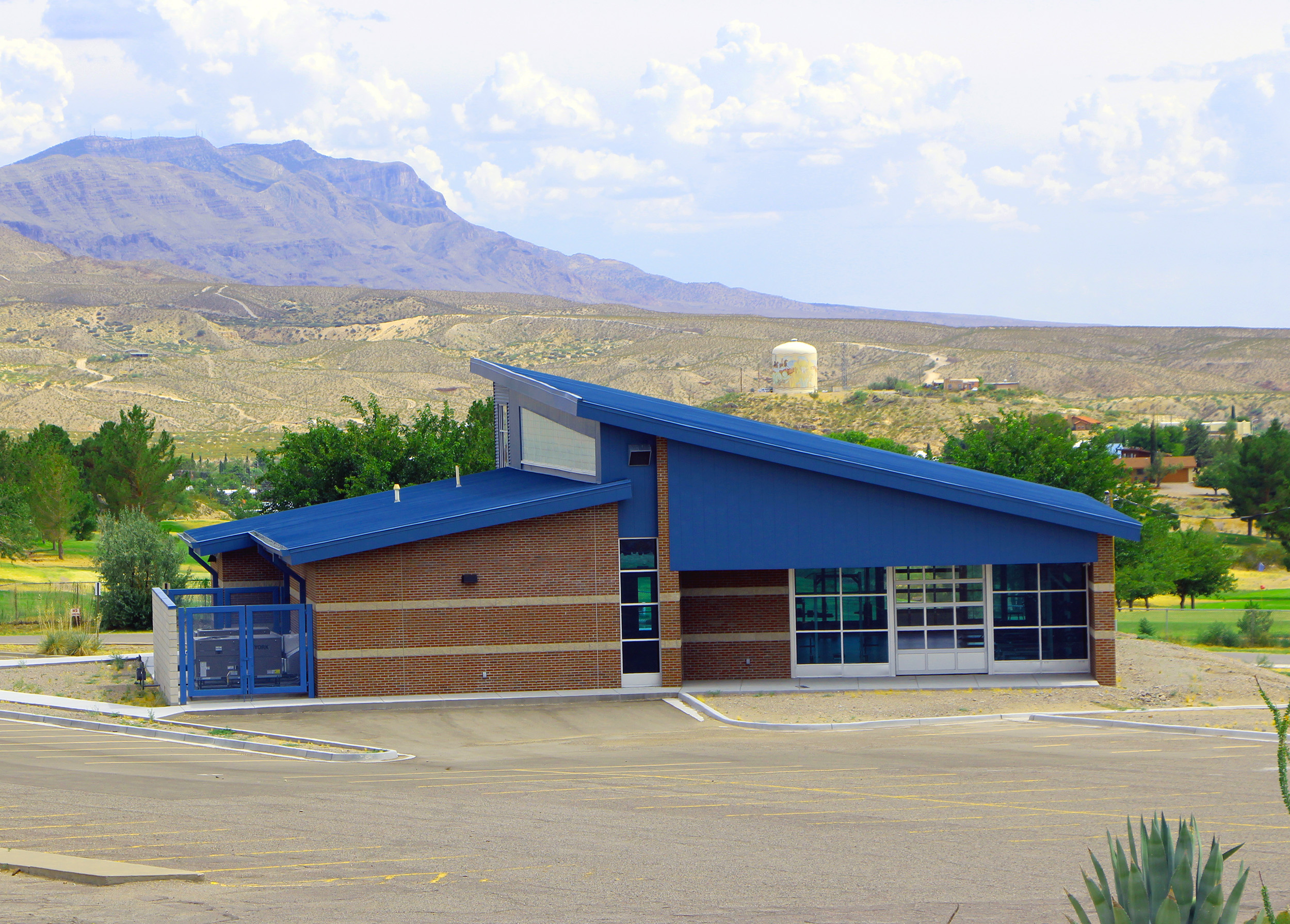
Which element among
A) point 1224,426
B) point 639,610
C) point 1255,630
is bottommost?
point 1255,630

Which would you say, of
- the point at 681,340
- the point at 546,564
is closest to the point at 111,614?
the point at 546,564

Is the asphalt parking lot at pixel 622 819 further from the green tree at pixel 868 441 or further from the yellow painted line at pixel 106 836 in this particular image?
the green tree at pixel 868 441

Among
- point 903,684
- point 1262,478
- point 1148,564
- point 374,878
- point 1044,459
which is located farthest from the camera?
point 1262,478

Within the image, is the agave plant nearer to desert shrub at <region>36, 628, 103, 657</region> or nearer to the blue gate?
the blue gate

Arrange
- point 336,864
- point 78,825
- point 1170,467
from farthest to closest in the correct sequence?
point 1170,467 < point 78,825 < point 336,864

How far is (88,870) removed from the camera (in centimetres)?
1035

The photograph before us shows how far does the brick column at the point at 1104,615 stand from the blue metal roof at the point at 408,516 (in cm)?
915

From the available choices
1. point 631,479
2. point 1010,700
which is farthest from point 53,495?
point 1010,700

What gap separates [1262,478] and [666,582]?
68.0 meters

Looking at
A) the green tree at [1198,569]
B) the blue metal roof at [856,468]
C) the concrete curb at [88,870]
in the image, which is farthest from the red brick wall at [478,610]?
the green tree at [1198,569]

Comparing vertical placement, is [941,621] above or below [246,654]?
above

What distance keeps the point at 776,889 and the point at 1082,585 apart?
16275 mm

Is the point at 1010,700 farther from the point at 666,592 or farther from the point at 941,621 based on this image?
the point at 666,592

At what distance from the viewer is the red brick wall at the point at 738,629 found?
24953mm
